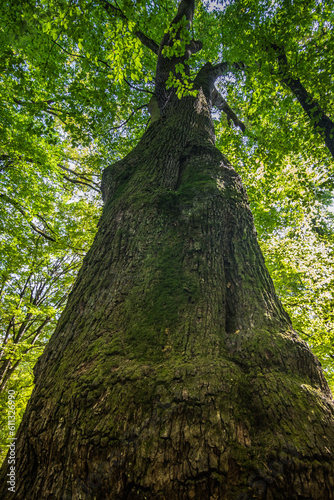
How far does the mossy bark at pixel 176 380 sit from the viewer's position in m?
1.03

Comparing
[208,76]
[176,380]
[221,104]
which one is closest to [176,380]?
[176,380]

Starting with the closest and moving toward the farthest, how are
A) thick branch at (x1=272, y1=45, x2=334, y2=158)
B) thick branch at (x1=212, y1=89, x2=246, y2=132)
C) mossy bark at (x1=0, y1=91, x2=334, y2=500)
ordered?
1. mossy bark at (x1=0, y1=91, x2=334, y2=500)
2. thick branch at (x1=272, y1=45, x2=334, y2=158)
3. thick branch at (x1=212, y1=89, x2=246, y2=132)

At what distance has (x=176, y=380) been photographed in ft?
4.26

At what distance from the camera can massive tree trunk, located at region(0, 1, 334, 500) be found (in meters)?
1.03

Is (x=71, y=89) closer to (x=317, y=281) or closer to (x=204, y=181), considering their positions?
(x=204, y=181)

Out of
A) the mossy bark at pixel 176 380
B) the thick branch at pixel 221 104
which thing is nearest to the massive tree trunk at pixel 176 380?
the mossy bark at pixel 176 380

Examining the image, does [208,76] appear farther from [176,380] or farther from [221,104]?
[176,380]

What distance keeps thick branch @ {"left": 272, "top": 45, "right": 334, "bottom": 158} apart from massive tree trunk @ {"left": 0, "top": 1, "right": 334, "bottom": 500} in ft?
13.9

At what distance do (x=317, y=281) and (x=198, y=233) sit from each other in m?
8.16

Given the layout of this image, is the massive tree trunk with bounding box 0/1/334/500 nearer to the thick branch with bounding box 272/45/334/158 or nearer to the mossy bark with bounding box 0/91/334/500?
the mossy bark with bounding box 0/91/334/500

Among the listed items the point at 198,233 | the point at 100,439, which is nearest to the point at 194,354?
the point at 100,439

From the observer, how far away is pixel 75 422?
4.11ft

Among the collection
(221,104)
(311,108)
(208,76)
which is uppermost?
(221,104)

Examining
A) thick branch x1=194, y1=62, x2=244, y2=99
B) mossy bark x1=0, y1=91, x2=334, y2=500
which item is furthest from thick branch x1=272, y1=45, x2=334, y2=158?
mossy bark x1=0, y1=91, x2=334, y2=500
